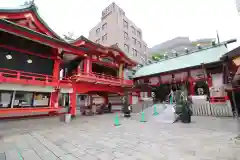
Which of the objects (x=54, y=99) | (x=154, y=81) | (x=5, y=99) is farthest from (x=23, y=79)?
(x=154, y=81)

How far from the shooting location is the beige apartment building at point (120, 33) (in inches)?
1053

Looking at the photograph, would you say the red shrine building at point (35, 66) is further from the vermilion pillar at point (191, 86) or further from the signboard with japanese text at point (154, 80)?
the vermilion pillar at point (191, 86)

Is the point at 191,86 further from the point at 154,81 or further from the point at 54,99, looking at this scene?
the point at 54,99

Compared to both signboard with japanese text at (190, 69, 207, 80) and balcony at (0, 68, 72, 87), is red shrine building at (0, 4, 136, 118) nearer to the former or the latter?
balcony at (0, 68, 72, 87)

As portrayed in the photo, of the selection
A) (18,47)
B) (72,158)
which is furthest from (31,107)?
(72,158)

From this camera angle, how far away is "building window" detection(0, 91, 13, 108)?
834 centimetres

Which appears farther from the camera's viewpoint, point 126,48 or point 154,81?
point 126,48

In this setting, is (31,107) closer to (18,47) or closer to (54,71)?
(54,71)

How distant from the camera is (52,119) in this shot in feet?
31.7

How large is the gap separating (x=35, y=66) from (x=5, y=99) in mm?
3274

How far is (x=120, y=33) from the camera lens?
2652 cm

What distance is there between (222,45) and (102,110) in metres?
18.2

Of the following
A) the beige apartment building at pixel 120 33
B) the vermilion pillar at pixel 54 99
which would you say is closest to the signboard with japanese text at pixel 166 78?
the beige apartment building at pixel 120 33

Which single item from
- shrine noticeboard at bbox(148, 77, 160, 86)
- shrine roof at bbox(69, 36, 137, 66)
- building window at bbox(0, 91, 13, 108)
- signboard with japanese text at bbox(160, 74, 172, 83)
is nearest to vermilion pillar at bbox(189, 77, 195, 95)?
signboard with japanese text at bbox(160, 74, 172, 83)
